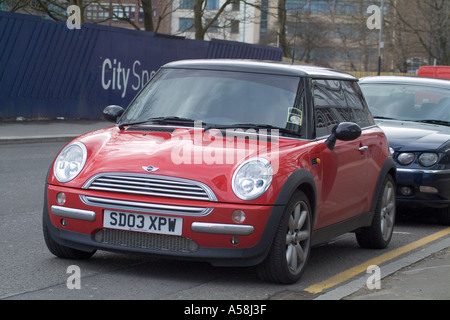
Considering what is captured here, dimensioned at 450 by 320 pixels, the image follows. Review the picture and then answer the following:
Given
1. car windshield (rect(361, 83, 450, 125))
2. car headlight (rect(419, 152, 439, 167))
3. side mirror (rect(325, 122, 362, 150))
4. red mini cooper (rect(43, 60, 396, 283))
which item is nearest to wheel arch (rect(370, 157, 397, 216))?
red mini cooper (rect(43, 60, 396, 283))

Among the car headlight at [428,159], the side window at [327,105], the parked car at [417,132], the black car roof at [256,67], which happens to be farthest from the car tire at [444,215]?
the black car roof at [256,67]

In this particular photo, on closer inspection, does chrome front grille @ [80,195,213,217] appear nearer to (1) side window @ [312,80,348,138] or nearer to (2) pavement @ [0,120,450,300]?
(2) pavement @ [0,120,450,300]

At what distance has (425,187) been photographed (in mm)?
9453

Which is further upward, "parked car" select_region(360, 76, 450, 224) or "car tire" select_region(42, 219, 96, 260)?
"parked car" select_region(360, 76, 450, 224)

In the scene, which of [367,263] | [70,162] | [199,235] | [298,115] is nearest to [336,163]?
[298,115]

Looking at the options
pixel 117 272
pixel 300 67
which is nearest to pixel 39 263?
pixel 117 272

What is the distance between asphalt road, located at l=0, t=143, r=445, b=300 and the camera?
5422 millimetres

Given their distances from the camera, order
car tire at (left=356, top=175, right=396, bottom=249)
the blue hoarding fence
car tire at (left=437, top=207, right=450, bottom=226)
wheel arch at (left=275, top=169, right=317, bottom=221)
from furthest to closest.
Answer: the blue hoarding fence
car tire at (left=437, top=207, right=450, bottom=226)
car tire at (left=356, top=175, right=396, bottom=249)
wheel arch at (left=275, top=169, right=317, bottom=221)

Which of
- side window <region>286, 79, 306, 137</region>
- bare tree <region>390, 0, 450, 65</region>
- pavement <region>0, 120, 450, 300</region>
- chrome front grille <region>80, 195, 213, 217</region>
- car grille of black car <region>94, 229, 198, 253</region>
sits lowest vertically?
pavement <region>0, 120, 450, 300</region>

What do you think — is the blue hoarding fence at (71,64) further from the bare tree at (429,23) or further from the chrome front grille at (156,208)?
the bare tree at (429,23)

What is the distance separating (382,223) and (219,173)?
2.71 metres

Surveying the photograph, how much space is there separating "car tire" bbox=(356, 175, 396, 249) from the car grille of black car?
258cm
